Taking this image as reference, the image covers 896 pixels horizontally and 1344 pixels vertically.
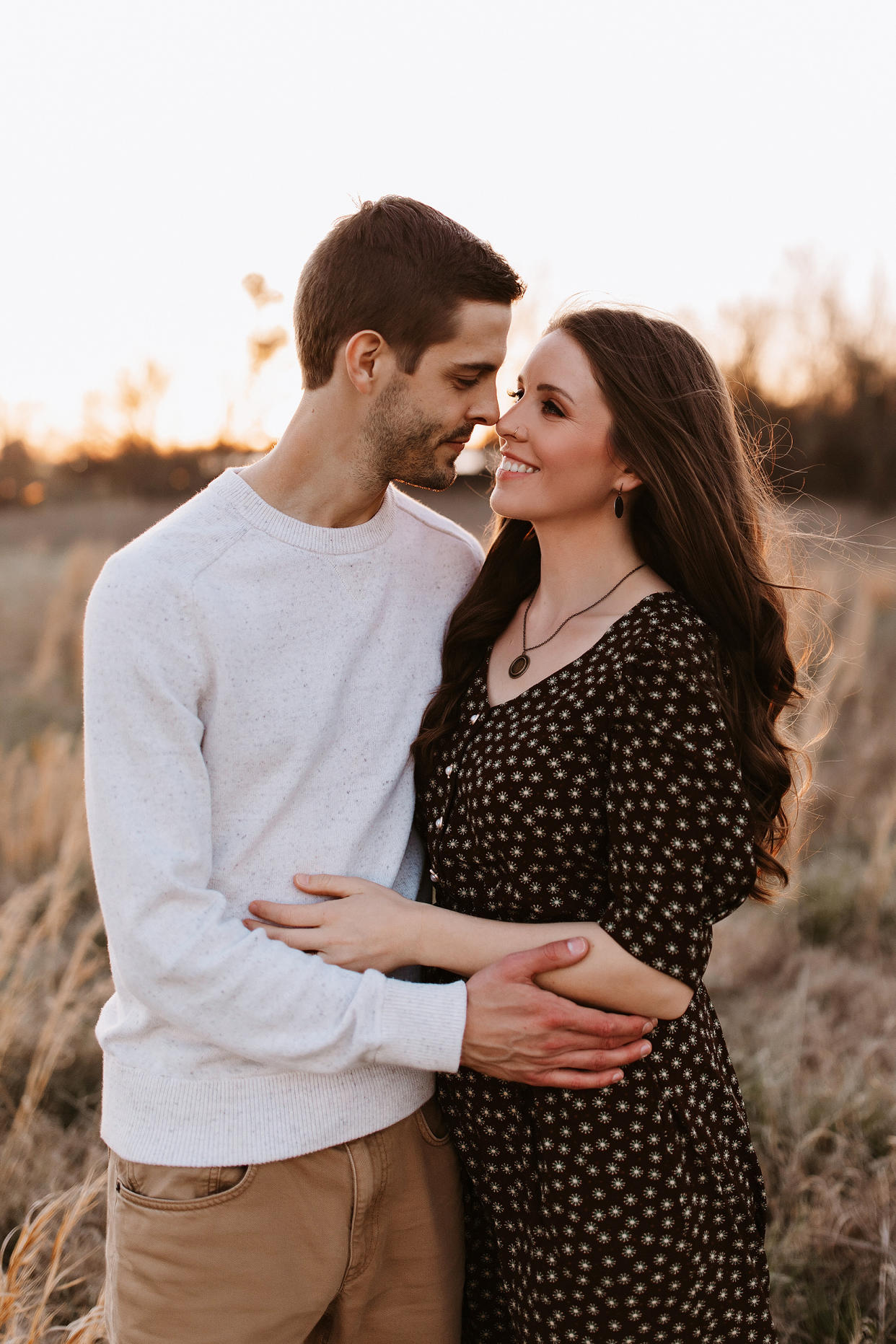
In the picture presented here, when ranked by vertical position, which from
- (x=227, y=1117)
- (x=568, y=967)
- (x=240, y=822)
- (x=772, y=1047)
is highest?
(x=240, y=822)

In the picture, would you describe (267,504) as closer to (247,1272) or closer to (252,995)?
(252,995)

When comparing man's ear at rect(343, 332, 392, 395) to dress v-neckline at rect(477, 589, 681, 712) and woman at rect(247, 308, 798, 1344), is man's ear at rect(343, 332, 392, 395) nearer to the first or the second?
woman at rect(247, 308, 798, 1344)

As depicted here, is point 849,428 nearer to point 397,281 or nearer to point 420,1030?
point 397,281

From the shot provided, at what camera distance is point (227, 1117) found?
1.64 meters

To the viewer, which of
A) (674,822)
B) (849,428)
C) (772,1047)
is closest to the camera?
(674,822)

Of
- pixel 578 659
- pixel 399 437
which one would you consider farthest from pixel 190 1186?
pixel 399 437

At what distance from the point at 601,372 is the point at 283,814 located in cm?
103

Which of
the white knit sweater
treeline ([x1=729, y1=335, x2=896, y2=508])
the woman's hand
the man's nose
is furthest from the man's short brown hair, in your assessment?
treeline ([x1=729, y1=335, x2=896, y2=508])

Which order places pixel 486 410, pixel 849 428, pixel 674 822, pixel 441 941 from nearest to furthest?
pixel 674 822 → pixel 441 941 → pixel 486 410 → pixel 849 428

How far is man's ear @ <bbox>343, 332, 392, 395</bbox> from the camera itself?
6.05ft

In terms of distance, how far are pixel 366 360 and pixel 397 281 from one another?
0.50ft

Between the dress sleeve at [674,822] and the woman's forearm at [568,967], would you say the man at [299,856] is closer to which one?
the woman's forearm at [568,967]

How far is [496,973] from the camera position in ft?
5.47

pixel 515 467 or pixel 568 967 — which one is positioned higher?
pixel 515 467
